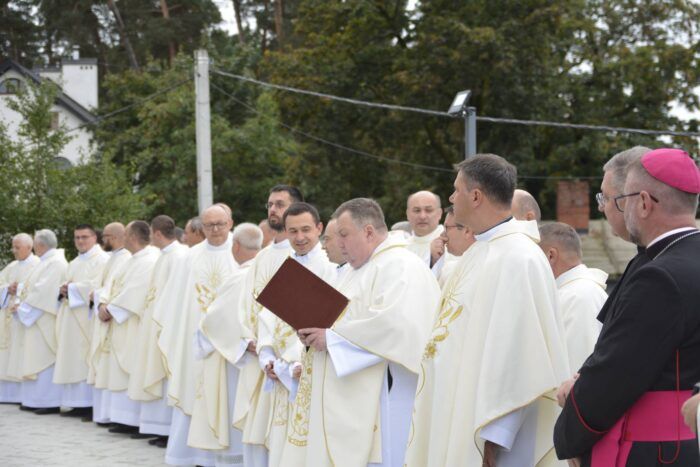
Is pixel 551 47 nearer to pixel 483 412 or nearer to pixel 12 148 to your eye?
pixel 12 148

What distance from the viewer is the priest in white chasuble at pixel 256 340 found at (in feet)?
24.6

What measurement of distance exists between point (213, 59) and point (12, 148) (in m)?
13.5

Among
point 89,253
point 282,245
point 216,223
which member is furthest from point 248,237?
point 89,253

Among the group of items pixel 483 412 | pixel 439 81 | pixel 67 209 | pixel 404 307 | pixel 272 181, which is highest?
pixel 439 81

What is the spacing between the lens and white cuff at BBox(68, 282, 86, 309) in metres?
12.1

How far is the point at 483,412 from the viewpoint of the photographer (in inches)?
169

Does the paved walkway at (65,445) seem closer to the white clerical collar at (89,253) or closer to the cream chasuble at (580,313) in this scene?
the white clerical collar at (89,253)

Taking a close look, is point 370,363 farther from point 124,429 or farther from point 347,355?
point 124,429

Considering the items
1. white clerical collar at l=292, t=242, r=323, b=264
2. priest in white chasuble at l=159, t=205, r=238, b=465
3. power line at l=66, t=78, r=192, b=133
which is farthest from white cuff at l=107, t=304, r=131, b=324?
power line at l=66, t=78, r=192, b=133

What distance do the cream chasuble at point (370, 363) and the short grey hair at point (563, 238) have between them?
2.43 feet

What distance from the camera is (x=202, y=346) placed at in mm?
8453

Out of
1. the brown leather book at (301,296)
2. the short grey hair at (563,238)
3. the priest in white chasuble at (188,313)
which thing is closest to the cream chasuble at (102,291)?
the priest in white chasuble at (188,313)

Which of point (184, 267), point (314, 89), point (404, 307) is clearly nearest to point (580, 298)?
point (404, 307)

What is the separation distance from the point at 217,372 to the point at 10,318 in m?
6.09
